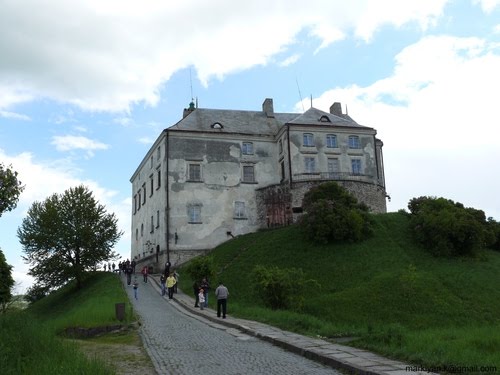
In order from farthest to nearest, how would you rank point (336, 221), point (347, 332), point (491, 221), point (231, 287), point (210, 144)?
1. point (210, 144)
2. point (491, 221)
3. point (336, 221)
4. point (231, 287)
5. point (347, 332)

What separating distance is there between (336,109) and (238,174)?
1553 cm

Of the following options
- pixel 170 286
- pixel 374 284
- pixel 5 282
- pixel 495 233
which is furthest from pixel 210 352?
pixel 495 233

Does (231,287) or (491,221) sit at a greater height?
(491,221)

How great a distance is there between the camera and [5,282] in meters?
26.5

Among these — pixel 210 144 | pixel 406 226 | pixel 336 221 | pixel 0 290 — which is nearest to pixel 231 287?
pixel 336 221

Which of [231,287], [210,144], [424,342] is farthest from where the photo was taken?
[210,144]

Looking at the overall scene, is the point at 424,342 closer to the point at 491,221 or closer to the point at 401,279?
the point at 401,279

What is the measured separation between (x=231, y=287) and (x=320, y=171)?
2116 centimetres

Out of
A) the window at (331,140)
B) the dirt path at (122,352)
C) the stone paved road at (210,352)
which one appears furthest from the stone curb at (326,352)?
the window at (331,140)

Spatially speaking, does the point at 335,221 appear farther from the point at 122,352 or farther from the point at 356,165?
the point at 122,352

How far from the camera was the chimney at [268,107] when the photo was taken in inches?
2255

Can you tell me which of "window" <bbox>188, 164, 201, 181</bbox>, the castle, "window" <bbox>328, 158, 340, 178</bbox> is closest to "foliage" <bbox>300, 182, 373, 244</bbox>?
the castle

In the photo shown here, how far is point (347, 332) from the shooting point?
608 inches

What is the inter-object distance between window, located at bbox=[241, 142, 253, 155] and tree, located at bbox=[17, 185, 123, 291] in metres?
14.4
